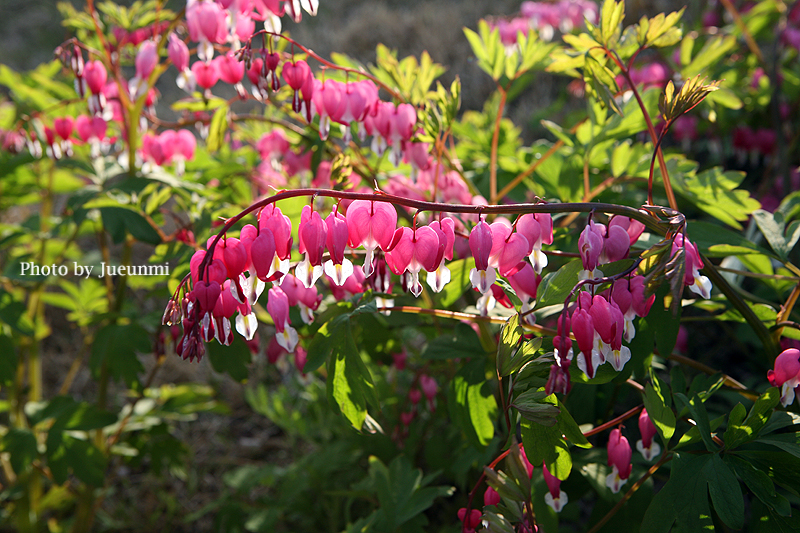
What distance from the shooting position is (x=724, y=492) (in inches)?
36.1

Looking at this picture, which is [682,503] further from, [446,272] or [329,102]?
[329,102]

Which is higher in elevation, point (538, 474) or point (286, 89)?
point (286, 89)

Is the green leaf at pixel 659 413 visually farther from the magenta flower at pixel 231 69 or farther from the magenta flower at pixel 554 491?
the magenta flower at pixel 231 69

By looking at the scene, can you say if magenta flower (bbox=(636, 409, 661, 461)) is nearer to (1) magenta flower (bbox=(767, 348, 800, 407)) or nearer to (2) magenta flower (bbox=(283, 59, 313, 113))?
(1) magenta flower (bbox=(767, 348, 800, 407))

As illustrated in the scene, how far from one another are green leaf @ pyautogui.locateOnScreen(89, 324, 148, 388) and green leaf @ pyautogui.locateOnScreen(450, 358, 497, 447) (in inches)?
42.2

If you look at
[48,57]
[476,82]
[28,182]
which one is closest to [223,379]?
[28,182]

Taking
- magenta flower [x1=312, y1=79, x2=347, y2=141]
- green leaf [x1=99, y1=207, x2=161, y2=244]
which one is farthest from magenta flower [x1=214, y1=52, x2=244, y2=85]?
green leaf [x1=99, y1=207, x2=161, y2=244]

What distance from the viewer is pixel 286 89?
1610 mm

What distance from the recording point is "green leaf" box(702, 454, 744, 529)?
890mm

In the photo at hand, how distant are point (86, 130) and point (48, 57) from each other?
21.4 feet

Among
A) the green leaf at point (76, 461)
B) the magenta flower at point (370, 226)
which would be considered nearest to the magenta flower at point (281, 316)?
the magenta flower at point (370, 226)

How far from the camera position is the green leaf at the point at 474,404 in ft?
3.90

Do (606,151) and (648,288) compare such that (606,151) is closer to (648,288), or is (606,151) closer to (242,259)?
(648,288)

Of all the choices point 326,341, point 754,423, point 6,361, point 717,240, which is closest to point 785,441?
point 754,423
